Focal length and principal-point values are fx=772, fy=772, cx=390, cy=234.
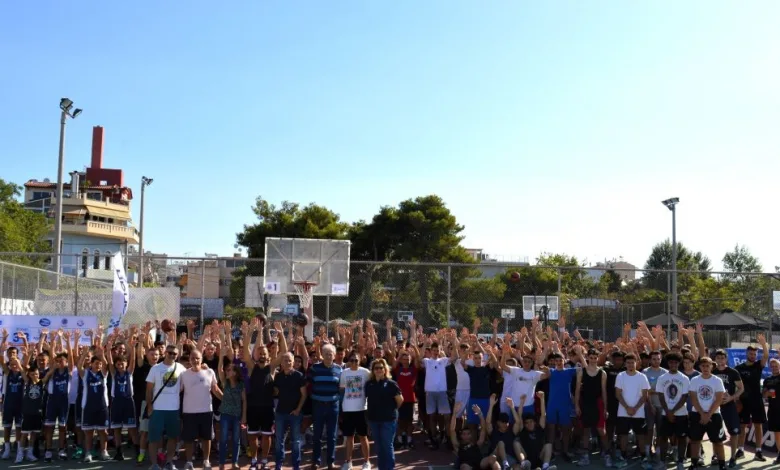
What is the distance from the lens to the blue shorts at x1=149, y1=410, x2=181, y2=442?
10.6 meters

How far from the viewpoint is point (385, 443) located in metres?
10.6

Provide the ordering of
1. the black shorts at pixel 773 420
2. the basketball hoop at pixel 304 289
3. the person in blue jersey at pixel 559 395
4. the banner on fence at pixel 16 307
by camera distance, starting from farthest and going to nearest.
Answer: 1. the basketball hoop at pixel 304 289
2. the banner on fence at pixel 16 307
3. the black shorts at pixel 773 420
4. the person in blue jersey at pixel 559 395

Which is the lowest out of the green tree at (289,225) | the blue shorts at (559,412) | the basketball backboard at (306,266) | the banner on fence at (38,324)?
the blue shorts at (559,412)

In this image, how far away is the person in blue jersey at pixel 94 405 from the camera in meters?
11.5

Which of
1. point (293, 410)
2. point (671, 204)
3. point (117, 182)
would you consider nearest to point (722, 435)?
point (293, 410)

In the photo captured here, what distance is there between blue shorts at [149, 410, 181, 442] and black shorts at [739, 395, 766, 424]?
8910mm

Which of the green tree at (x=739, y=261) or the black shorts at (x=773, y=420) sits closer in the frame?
the black shorts at (x=773, y=420)

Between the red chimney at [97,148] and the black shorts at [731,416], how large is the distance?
85564 millimetres

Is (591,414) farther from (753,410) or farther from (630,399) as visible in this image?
(753,410)

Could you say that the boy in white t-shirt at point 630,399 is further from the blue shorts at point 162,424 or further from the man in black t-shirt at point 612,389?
the blue shorts at point 162,424

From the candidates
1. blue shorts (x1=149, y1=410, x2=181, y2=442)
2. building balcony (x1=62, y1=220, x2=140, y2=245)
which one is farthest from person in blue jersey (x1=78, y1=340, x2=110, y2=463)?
building balcony (x1=62, y1=220, x2=140, y2=245)

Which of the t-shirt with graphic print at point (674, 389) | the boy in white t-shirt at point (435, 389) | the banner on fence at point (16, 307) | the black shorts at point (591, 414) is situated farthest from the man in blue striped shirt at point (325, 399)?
the banner on fence at point (16, 307)

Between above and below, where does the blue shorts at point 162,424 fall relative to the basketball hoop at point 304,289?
below

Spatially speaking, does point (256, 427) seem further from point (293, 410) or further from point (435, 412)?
point (435, 412)
